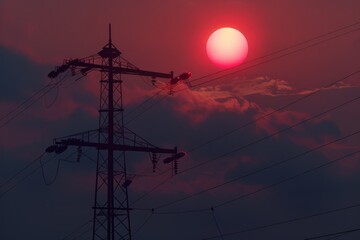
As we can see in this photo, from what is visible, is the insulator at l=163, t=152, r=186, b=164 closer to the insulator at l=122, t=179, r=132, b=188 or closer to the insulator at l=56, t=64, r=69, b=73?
the insulator at l=122, t=179, r=132, b=188

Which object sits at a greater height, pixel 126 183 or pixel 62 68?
pixel 62 68

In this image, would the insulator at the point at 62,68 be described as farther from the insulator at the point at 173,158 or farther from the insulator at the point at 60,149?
the insulator at the point at 173,158

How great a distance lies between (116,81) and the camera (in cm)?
7019

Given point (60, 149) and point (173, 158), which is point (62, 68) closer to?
point (60, 149)

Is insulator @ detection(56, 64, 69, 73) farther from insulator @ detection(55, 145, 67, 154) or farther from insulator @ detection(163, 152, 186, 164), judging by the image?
insulator @ detection(163, 152, 186, 164)

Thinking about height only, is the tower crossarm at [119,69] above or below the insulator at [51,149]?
above

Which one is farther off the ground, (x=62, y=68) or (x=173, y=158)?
(x=62, y=68)

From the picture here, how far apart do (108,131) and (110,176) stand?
2939 mm

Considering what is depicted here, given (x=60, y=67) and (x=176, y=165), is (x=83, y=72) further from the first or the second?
(x=176, y=165)

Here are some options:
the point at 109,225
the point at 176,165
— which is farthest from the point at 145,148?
the point at 109,225

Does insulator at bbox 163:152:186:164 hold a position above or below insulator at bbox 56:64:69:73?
below

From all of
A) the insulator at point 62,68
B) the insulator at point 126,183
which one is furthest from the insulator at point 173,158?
the insulator at point 62,68

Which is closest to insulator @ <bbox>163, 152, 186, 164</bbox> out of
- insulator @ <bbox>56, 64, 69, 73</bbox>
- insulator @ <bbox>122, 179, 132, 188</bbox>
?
insulator @ <bbox>122, 179, 132, 188</bbox>

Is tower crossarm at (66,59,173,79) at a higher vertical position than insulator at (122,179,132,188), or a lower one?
higher
